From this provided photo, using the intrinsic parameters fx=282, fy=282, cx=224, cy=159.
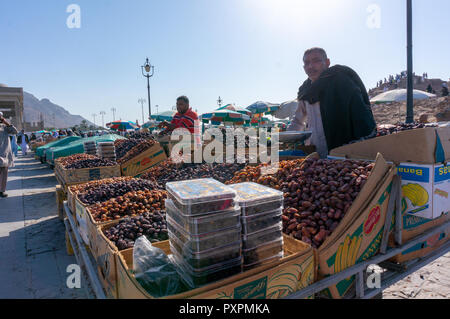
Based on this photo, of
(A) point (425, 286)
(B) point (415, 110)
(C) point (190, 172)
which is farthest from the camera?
(B) point (415, 110)

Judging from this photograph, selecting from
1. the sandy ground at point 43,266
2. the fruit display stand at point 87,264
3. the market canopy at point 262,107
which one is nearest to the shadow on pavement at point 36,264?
the sandy ground at point 43,266

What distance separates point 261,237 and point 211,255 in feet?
1.00

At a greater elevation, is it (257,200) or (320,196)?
(257,200)

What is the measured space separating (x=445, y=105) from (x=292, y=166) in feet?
89.4

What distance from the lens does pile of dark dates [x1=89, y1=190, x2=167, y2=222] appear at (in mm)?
2566

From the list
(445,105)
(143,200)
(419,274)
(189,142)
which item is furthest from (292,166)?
(445,105)

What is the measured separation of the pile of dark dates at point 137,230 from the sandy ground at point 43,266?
36cm

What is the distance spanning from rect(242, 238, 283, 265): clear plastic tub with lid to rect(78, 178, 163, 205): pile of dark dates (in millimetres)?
2172

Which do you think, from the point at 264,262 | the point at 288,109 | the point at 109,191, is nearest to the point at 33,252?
the point at 109,191

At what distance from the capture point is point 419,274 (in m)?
3.22

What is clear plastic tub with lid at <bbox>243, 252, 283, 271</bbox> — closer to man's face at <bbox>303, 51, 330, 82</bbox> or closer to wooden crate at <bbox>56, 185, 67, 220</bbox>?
man's face at <bbox>303, 51, 330, 82</bbox>

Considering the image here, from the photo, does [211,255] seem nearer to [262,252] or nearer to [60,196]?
[262,252]

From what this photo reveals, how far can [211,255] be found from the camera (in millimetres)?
1359

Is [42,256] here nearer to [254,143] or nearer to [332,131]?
[254,143]
